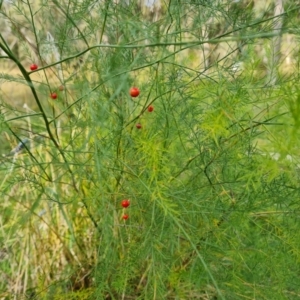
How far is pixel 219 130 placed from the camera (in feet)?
2.55

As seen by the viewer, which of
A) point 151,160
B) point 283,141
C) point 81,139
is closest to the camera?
point 283,141

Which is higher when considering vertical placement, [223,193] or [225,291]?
[223,193]

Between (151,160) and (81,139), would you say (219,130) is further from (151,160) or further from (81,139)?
(81,139)

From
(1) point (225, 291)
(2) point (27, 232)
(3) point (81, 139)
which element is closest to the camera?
(1) point (225, 291)

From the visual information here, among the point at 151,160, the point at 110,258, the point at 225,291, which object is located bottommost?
the point at 225,291

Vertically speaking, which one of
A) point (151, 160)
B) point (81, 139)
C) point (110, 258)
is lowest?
point (110, 258)

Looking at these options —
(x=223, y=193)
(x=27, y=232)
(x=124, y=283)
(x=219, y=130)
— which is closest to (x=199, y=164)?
(x=223, y=193)

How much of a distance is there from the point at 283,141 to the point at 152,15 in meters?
0.63

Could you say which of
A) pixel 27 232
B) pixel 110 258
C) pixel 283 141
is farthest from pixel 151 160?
pixel 27 232

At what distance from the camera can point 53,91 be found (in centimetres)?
109

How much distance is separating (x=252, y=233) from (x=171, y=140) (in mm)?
327

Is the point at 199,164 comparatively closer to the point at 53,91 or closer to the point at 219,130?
the point at 219,130

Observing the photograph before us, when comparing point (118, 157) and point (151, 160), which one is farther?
point (118, 157)

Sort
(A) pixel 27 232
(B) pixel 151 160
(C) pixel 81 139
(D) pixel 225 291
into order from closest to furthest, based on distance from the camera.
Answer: (B) pixel 151 160, (D) pixel 225 291, (C) pixel 81 139, (A) pixel 27 232
